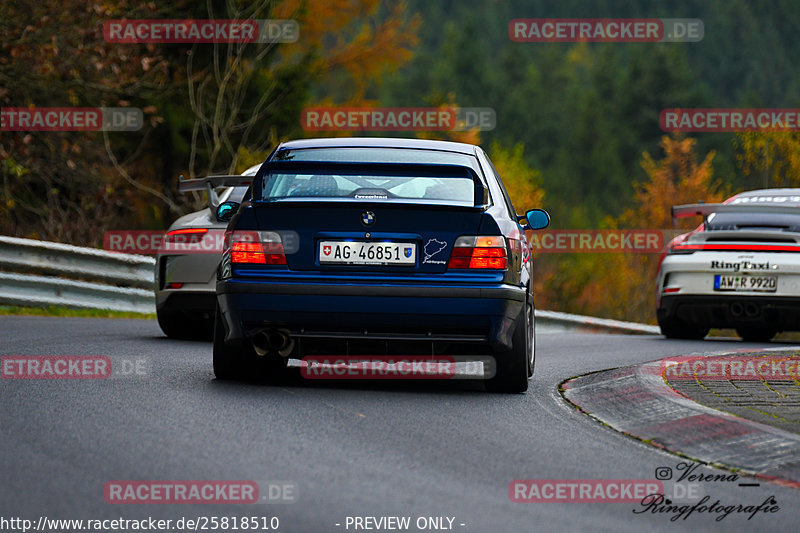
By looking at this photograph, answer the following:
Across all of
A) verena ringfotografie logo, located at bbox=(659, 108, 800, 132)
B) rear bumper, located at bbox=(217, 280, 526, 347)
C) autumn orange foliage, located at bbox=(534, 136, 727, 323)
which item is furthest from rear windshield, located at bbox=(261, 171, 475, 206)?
verena ringfotografie logo, located at bbox=(659, 108, 800, 132)

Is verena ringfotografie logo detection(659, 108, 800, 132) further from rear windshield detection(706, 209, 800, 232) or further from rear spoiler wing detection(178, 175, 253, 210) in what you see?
rear spoiler wing detection(178, 175, 253, 210)

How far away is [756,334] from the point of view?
16578mm

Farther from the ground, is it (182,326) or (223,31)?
(223,31)

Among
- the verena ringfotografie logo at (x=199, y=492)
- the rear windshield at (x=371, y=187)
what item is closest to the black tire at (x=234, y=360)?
the rear windshield at (x=371, y=187)

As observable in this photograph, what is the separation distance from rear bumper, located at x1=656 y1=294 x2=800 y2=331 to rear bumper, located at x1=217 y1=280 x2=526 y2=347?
255 inches

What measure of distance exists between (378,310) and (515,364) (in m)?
1.00

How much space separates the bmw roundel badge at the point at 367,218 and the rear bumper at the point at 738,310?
22.8 feet

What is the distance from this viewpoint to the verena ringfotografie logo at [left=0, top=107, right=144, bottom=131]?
20.4 m

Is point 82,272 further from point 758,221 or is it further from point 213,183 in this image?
point 758,221

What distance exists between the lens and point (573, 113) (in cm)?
9275

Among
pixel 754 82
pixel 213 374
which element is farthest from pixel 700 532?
pixel 754 82

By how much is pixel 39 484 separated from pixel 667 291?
10180 mm

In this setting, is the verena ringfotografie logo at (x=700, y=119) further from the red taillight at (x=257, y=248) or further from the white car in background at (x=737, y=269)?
the red taillight at (x=257, y=248)

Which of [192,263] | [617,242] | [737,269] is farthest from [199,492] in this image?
[617,242]
